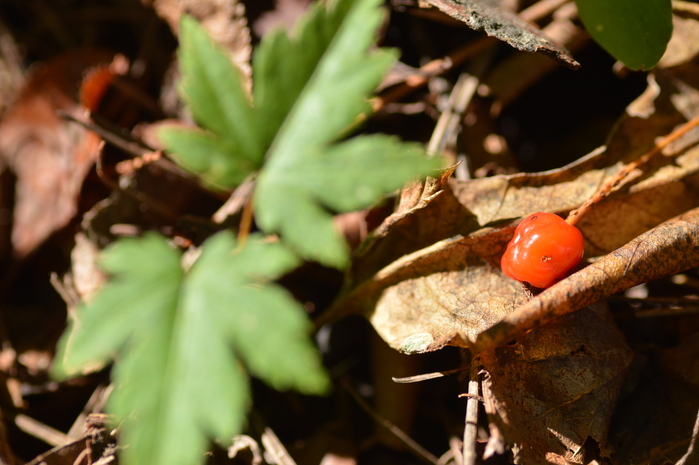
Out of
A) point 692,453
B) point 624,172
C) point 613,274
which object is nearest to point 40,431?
point 613,274

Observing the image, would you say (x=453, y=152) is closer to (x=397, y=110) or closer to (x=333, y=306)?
(x=397, y=110)

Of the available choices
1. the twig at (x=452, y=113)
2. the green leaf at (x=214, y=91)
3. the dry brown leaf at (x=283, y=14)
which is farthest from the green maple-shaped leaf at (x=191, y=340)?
the dry brown leaf at (x=283, y=14)

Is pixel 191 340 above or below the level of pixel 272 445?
above

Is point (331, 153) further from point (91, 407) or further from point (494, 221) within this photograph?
point (91, 407)

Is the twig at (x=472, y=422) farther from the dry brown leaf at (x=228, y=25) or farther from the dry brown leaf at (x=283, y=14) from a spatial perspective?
the dry brown leaf at (x=283, y=14)

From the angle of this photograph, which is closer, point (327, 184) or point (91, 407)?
point (327, 184)
